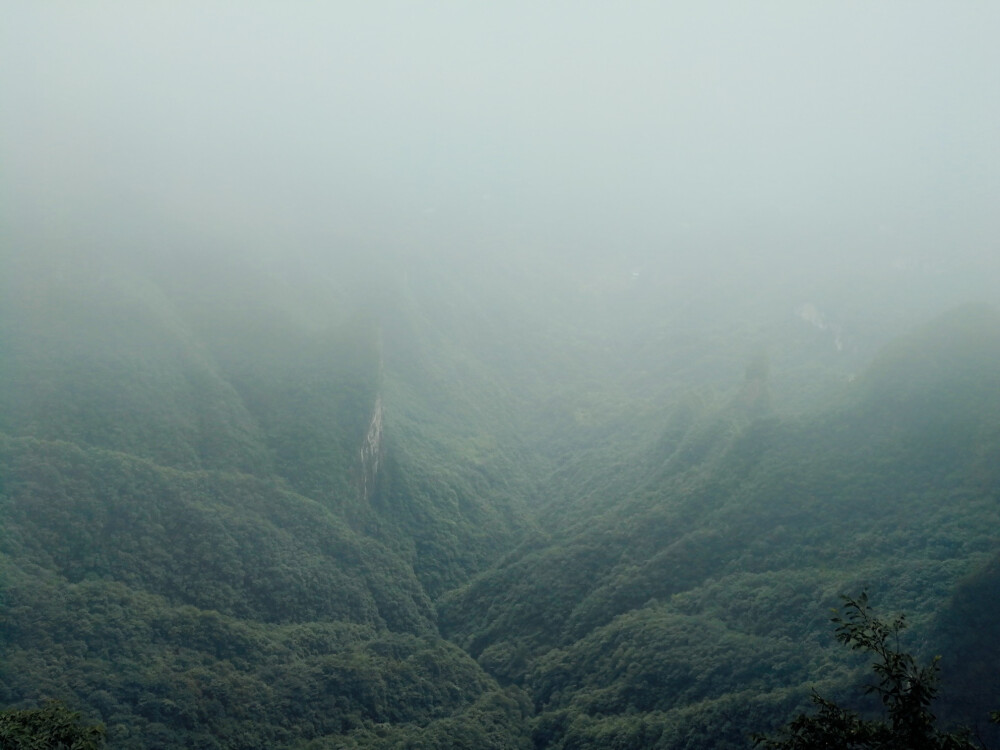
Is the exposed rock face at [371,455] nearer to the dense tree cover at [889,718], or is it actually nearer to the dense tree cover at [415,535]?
the dense tree cover at [415,535]

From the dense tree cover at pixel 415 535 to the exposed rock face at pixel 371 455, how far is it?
120 centimetres

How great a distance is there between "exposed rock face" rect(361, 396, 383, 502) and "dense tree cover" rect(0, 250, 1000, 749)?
1.20 meters

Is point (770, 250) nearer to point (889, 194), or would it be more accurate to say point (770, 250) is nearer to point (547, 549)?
point (889, 194)

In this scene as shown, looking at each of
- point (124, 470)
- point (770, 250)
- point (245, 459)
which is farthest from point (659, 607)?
point (770, 250)

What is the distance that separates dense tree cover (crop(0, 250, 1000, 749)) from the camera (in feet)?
206

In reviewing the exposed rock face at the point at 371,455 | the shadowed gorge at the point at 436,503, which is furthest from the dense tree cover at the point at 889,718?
the exposed rock face at the point at 371,455

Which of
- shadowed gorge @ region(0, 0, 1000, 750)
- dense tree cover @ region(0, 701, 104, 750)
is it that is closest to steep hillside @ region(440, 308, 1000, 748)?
shadowed gorge @ region(0, 0, 1000, 750)

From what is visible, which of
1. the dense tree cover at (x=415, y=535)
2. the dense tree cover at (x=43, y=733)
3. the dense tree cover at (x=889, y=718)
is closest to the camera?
the dense tree cover at (x=889, y=718)

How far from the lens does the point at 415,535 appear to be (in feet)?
328

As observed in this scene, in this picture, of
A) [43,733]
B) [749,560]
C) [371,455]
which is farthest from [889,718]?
[371,455]

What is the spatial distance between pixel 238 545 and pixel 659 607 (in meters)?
45.2

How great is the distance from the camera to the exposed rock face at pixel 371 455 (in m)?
99.9

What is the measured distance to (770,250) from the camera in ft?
614

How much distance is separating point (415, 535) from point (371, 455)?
12350 mm
